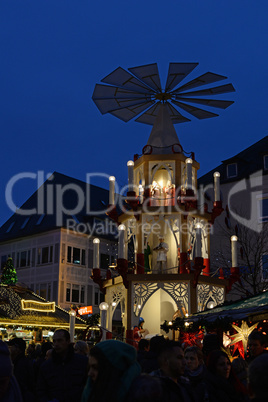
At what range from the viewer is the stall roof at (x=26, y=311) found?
26.3m

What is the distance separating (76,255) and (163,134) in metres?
24.3

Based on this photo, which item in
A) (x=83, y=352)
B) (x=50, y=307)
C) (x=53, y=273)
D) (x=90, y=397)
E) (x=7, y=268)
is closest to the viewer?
(x=90, y=397)

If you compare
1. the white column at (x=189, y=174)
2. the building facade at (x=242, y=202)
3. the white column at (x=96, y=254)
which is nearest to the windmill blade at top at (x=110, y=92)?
the white column at (x=189, y=174)

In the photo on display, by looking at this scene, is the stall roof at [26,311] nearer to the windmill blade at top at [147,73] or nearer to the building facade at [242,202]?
the building facade at [242,202]

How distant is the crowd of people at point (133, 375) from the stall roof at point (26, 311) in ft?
60.4

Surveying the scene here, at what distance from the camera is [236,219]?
37750mm

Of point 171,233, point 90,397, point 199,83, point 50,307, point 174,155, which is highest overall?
point 199,83

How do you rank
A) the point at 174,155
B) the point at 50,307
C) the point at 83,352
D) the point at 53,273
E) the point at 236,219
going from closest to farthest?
the point at 83,352
the point at 174,155
the point at 50,307
the point at 236,219
the point at 53,273

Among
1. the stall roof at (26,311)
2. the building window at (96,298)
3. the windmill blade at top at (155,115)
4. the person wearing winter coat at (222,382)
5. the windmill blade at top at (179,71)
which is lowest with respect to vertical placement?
the person wearing winter coat at (222,382)

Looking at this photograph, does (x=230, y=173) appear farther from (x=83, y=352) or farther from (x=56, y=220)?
(x=83, y=352)

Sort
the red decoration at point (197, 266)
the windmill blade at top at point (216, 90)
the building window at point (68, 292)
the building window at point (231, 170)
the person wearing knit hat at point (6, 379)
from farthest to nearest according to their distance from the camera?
the building window at point (68, 292), the building window at point (231, 170), the windmill blade at top at point (216, 90), the red decoration at point (197, 266), the person wearing knit hat at point (6, 379)

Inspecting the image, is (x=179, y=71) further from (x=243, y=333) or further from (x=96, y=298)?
(x=96, y=298)

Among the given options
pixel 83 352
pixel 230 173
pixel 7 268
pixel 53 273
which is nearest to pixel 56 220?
pixel 53 273

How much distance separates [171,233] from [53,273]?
75.5 feet
